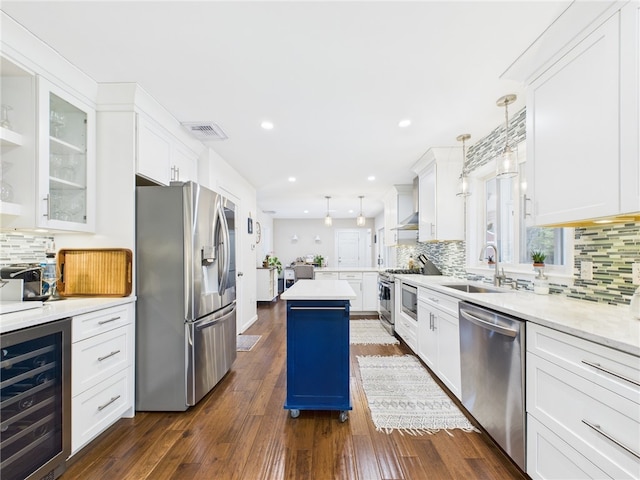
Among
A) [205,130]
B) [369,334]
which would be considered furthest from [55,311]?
[369,334]

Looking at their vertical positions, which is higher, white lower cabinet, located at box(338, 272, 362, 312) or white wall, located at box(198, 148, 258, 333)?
white wall, located at box(198, 148, 258, 333)

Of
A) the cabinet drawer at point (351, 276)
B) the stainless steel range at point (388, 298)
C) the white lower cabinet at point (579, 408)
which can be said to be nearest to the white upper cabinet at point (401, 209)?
the stainless steel range at point (388, 298)

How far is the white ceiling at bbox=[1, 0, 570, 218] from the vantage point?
149 centimetres

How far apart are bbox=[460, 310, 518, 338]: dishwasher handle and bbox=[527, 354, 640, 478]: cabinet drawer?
134 mm

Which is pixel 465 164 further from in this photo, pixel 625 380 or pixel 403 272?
pixel 625 380

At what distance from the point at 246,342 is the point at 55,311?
2.61 metres

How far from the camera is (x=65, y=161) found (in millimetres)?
2062

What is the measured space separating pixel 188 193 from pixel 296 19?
55.4 inches

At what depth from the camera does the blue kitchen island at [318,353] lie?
2.16m

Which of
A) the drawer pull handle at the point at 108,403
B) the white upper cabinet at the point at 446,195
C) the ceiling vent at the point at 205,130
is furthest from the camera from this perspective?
the white upper cabinet at the point at 446,195

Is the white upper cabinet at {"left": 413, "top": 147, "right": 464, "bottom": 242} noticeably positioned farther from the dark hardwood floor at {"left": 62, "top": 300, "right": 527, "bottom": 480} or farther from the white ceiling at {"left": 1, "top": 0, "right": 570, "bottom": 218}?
the dark hardwood floor at {"left": 62, "top": 300, "right": 527, "bottom": 480}

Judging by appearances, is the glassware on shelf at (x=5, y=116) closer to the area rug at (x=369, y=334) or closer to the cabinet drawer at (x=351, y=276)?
the area rug at (x=369, y=334)

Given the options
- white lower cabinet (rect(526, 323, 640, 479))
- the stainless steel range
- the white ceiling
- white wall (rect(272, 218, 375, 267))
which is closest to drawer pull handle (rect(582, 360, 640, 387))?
white lower cabinet (rect(526, 323, 640, 479))

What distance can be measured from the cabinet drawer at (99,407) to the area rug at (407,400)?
1.81 m
